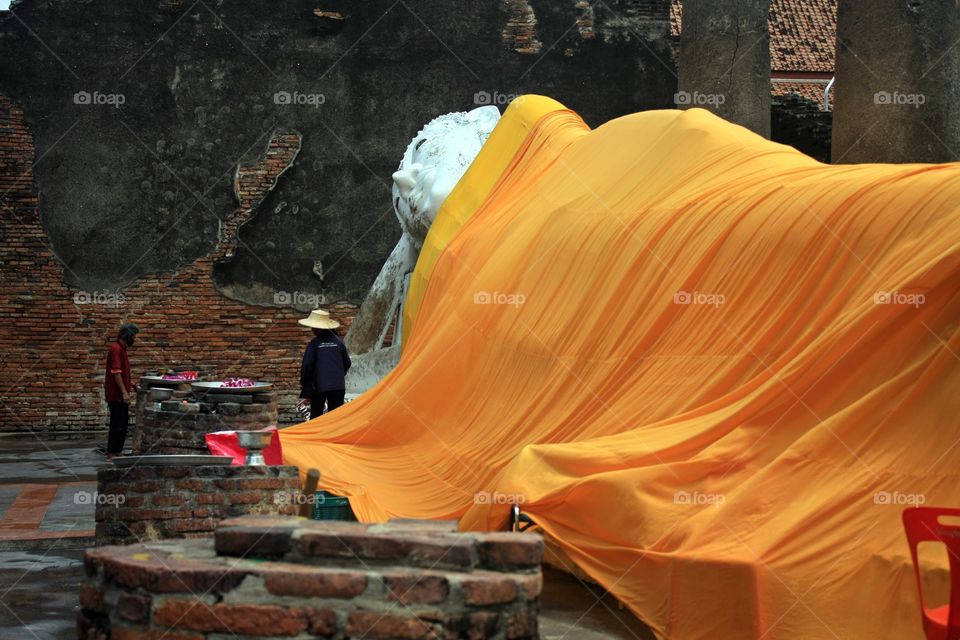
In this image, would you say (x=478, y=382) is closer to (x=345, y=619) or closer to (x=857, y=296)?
(x=857, y=296)

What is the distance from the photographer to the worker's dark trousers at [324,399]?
33.7 ft

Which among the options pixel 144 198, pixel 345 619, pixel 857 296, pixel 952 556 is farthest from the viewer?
pixel 144 198

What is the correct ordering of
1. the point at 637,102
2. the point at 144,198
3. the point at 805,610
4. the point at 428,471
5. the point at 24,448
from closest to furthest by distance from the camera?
1. the point at 805,610
2. the point at 428,471
3. the point at 24,448
4. the point at 144,198
5. the point at 637,102

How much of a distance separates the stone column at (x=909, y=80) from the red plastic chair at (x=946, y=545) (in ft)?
20.6

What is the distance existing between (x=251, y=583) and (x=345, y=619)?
0.21 meters

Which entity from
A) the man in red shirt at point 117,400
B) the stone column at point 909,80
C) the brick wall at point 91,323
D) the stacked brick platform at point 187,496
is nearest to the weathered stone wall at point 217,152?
the brick wall at point 91,323

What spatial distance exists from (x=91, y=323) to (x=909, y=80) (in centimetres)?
953

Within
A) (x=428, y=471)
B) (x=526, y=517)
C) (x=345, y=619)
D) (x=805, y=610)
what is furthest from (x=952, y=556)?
(x=428, y=471)

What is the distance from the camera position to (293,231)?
15.9 meters

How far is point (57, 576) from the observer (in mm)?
5949

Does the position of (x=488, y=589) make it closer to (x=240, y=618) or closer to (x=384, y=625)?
(x=384, y=625)

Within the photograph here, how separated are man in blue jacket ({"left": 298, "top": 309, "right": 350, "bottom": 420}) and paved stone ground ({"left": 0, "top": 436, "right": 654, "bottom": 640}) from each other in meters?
1.73

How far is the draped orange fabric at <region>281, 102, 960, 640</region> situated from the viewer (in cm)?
459

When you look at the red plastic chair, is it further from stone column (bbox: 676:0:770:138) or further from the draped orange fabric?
stone column (bbox: 676:0:770:138)
